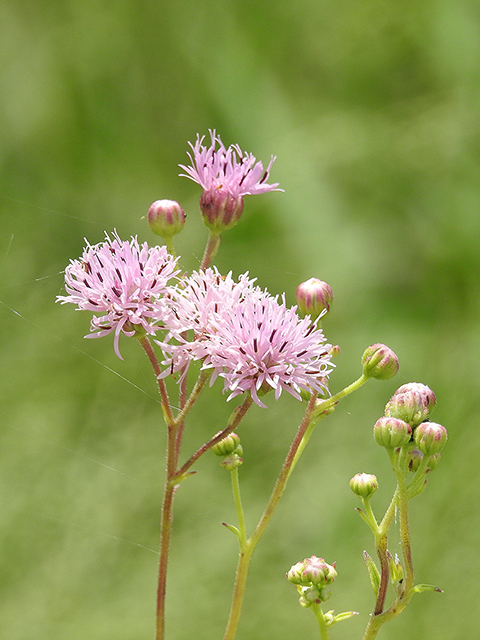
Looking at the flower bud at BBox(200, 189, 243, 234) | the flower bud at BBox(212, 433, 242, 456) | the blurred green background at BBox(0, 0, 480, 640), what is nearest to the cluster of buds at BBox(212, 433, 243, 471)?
the flower bud at BBox(212, 433, 242, 456)

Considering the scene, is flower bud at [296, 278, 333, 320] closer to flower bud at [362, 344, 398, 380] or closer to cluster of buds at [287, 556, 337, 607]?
flower bud at [362, 344, 398, 380]

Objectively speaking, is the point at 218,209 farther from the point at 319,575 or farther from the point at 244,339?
the point at 319,575

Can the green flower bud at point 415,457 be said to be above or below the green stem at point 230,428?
above

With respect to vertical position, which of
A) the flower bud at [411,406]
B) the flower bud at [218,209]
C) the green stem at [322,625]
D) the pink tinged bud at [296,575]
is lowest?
the green stem at [322,625]

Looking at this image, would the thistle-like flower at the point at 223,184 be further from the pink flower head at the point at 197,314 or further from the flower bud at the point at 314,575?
the flower bud at the point at 314,575

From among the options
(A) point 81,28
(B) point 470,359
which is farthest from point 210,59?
(B) point 470,359

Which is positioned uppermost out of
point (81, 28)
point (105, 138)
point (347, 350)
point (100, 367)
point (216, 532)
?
point (81, 28)

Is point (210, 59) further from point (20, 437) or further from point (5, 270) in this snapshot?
point (20, 437)

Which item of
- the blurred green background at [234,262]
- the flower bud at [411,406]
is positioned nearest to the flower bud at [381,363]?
the flower bud at [411,406]
